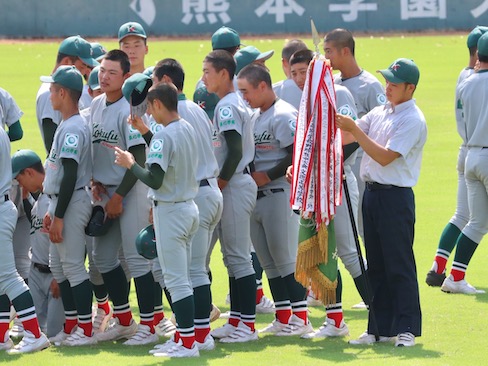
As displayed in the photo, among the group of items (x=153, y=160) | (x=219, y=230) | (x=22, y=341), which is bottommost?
(x=22, y=341)

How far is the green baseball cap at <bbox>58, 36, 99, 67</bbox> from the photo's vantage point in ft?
29.8

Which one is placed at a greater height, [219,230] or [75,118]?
[75,118]

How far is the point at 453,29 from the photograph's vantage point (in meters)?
31.0

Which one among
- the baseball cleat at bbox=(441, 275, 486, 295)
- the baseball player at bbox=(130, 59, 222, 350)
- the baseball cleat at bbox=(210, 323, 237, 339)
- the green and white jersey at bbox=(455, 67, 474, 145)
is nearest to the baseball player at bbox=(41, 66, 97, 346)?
the baseball player at bbox=(130, 59, 222, 350)

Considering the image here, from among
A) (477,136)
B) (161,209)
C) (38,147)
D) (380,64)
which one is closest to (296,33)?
(380,64)

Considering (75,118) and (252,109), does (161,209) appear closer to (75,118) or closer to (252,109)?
(75,118)

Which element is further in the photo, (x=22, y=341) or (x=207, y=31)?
(x=207, y=31)

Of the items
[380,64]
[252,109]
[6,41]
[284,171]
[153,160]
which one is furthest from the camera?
[6,41]

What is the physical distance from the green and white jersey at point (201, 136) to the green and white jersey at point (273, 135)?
74cm

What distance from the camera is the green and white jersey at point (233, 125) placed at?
7.75 metres

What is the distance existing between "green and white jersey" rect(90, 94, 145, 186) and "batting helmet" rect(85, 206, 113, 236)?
10.6 inches

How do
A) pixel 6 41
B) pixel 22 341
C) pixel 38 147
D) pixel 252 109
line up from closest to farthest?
pixel 22 341 → pixel 252 109 → pixel 38 147 → pixel 6 41

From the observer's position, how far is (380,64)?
23.9 metres

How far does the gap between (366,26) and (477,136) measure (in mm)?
22226
